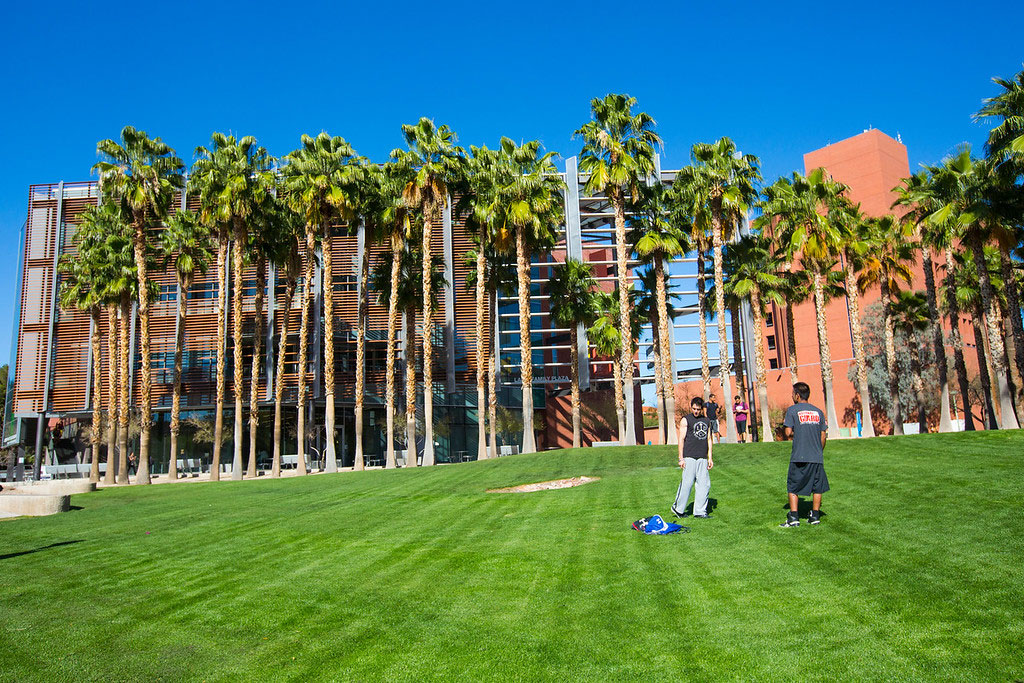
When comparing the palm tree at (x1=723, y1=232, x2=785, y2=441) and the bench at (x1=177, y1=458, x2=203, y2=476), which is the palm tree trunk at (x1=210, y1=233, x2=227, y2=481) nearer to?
the bench at (x1=177, y1=458, x2=203, y2=476)

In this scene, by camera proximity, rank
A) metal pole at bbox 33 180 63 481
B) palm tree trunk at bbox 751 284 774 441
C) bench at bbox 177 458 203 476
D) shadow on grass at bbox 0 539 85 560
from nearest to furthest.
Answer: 1. shadow on grass at bbox 0 539 85 560
2. palm tree trunk at bbox 751 284 774 441
3. bench at bbox 177 458 203 476
4. metal pole at bbox 33 180 63 481

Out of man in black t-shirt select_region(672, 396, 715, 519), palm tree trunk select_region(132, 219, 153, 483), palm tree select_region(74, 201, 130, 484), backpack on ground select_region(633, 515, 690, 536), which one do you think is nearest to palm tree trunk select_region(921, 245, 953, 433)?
man in black t-shirt select_region(672, 396, 715, 519)

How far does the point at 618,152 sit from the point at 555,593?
27623 millimetres

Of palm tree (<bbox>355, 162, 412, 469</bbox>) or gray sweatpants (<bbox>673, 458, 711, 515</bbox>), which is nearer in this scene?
gray sweatpants (<bbox>673, 458, 711, 515</bbox>)

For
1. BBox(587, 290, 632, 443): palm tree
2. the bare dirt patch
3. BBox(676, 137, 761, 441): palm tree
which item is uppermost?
BBox(676, 137, 761, 441): palm tree

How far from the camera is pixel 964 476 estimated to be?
11.7 meters

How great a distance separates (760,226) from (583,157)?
9.68 m

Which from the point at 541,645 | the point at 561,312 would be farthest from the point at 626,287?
the point at 541,645

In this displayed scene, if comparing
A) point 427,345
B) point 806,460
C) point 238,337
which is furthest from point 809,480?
point 238,337

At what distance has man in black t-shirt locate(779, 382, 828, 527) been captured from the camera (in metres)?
9.02

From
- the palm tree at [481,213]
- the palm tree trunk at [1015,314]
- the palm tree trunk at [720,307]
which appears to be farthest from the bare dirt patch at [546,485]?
the palm tree trunk at [1015,314]

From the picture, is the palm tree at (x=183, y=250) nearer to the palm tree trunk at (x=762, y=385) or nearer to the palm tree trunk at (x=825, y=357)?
the palm tree trunk at (x=762, y=385)

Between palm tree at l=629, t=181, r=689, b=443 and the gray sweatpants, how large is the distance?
20.5 m

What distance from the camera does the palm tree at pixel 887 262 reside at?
115 feet
